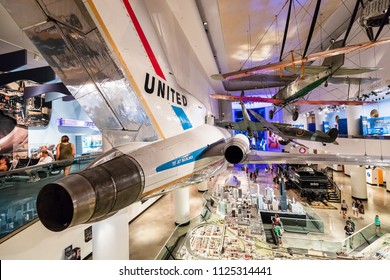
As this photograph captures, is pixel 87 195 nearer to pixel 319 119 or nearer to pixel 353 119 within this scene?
pixel 353 119

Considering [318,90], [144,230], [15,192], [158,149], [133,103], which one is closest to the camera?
[158,149]

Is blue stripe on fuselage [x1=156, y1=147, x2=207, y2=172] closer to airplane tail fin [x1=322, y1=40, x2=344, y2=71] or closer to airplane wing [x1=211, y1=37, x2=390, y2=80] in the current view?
airplane wing [x1=211, y1=37, x2=390, y2=80]

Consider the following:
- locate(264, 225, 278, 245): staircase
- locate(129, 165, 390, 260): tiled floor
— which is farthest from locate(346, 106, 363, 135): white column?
locate(264, 225, 278, 245): staircase

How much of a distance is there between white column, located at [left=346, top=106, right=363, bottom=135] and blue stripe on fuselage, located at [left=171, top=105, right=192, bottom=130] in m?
7.55

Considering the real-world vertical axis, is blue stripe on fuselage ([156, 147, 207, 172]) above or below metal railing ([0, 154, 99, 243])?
above

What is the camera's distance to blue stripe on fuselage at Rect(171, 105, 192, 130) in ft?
10.3

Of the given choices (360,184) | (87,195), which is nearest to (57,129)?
(87,195)

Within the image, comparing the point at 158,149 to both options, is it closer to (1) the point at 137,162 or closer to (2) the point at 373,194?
(1) the point at 137,162

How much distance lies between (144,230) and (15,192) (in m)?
5.51

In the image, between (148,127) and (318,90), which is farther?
(318,90)

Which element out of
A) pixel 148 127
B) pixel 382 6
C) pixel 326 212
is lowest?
pixel 326 212
